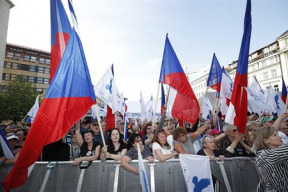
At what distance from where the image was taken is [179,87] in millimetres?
5762

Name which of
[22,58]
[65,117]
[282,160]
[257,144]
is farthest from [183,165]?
[22,58]

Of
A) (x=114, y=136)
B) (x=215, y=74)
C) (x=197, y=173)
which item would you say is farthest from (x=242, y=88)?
(x=114, y=136)

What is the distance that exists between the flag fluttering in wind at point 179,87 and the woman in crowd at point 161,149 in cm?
155

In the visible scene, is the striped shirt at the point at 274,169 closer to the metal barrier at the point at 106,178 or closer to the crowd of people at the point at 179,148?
the crowd of people at the point at 179,148

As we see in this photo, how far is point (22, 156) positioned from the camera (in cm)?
270

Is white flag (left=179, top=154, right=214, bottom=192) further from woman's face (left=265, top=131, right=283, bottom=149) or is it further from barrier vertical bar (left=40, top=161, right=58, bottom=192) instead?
barrier vertical bar (left=40, top=161, right=58, bottom=192)

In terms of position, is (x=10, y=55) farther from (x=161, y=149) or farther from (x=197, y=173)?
(x=197, y=173)

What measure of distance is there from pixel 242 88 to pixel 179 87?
1.77 m

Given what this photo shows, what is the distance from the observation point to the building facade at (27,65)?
49625mm

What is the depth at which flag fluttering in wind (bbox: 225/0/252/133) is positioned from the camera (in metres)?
4.39

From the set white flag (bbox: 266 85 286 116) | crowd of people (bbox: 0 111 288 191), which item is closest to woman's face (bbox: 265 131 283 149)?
crowd of people (bbox: 0 111 288 191)

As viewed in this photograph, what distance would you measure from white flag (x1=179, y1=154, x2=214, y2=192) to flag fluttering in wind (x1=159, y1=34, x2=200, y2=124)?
2.04m

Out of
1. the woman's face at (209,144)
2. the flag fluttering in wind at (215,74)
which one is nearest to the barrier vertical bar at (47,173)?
the woman's face at (209,144)

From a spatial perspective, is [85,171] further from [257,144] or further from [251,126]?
[251,126]
